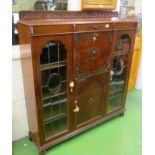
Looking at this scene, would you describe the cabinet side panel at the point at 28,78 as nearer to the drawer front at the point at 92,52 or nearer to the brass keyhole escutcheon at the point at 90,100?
the drawer front at the point at 92,52

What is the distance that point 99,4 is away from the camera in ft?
6.70

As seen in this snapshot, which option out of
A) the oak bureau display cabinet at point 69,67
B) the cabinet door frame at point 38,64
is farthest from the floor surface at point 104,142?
the cabinet door frame at point 38,64

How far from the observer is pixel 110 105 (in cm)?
237

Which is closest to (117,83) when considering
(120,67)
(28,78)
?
(120,67)

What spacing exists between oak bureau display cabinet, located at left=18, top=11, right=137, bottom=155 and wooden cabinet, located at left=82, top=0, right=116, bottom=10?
73 millimetres

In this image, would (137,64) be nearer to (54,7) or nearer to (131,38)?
(131,38)

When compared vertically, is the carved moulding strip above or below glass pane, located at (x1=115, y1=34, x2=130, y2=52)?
above

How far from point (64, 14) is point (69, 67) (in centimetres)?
56

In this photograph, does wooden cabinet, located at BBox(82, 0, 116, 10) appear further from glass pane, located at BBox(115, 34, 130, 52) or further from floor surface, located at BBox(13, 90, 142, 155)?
floor surface, located at BBox(13, 90, 142, 155)

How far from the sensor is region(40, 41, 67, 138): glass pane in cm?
157

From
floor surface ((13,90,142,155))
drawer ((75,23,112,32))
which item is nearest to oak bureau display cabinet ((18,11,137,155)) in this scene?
drawer ((75,23,112,32))

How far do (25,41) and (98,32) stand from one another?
690 millimetres
